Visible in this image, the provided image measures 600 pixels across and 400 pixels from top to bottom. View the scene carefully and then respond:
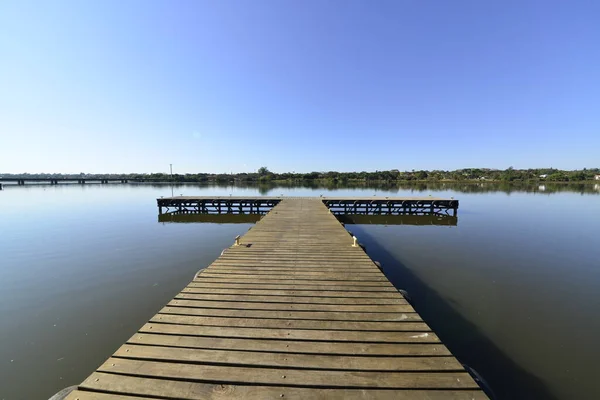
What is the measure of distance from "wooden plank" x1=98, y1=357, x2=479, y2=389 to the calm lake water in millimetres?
2803

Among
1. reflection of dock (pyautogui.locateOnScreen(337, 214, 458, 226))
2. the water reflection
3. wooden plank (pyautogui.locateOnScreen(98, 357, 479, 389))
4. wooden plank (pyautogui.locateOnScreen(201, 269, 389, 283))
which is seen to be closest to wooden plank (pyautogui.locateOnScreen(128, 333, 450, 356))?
wooden plank (pyautogui.locateOnScreen(98, 357, 479, 389))

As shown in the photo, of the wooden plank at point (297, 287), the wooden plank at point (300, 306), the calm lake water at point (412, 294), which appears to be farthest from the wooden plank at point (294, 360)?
the calm lake water at point (412, 294)

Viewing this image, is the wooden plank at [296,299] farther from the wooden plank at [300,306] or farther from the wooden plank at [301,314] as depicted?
the wooden plank at [301,314]

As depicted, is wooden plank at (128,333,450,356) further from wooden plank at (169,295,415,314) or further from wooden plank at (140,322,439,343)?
wooden plank at (169,295,415,314)

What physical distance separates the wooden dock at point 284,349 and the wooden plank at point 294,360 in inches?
0.4

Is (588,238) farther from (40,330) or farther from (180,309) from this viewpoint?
(40,330)

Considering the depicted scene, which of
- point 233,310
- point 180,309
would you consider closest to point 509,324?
point 233,310

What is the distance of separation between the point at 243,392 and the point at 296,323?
1.28 metres

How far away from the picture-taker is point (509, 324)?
582cm

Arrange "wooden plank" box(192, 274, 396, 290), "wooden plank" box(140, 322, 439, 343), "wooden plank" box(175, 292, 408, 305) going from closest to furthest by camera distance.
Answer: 1. "wooden plank" box(140, 322, 439, 343)
2. "wooden plank" box(175, 292, 408, 305)
3. "wooden plank" box(192, 274, 396, 290)

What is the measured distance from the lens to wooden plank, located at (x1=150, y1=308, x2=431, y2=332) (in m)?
3.36

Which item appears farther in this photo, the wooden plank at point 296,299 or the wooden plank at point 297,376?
the wooden plank at point 296,299

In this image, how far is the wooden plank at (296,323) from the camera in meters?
3.36

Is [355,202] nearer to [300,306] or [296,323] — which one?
[300,306]
